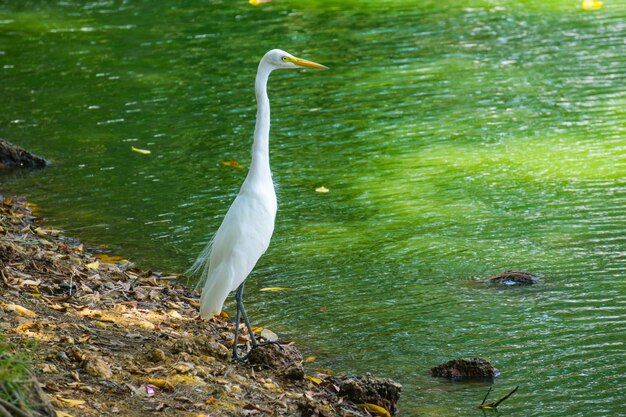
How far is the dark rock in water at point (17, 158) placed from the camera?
11.4 m

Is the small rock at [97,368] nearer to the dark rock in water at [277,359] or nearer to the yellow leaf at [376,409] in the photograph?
the dark rock in water at [277,359]

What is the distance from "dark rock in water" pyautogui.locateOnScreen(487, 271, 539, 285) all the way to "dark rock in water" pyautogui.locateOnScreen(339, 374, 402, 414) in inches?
83.5

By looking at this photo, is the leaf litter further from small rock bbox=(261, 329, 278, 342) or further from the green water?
the green water

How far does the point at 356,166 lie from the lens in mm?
10930

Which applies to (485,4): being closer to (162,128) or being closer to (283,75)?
(283,75)

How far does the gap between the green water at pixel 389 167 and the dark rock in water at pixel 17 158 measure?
0.75ft

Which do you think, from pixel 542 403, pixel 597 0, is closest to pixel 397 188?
pixel 542 403

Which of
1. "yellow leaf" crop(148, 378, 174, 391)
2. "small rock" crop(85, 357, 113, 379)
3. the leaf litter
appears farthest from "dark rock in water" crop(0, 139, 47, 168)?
"yellow leaf" crop(148, 378, 174, 391)

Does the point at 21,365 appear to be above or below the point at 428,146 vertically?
above

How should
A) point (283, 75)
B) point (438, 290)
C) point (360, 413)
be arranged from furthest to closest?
1. point (283, 75)
2. point (438, 290)
3. point (360, 413)

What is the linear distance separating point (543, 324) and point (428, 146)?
4.66 metres

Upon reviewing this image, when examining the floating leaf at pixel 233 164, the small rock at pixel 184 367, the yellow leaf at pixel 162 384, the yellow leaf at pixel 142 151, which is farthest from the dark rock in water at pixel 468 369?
the yellow leaf at pixel 142 151

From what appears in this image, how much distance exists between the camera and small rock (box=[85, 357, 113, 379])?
544cm

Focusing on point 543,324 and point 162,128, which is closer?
point 543,324
